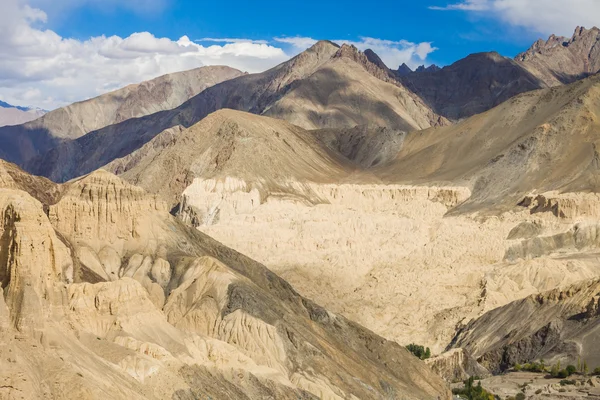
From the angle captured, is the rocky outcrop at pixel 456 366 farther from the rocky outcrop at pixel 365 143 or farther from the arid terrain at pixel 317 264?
the rocky outcrop at pixel 365 143

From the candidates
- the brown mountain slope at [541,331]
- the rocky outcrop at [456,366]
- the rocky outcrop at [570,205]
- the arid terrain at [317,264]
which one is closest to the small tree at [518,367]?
the arid terrain at [317,264]

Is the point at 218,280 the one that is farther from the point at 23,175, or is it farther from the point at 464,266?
the point at 464,266

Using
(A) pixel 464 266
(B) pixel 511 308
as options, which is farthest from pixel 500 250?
(B) pixel 511 308

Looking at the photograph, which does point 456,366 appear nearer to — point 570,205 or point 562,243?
point 562,243

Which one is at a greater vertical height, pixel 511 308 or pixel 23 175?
pixel 23 175

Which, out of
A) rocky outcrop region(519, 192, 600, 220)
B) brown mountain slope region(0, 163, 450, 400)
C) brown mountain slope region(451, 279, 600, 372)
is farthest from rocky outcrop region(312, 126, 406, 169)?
brown mountain slope region(0, 163, 450, 400)

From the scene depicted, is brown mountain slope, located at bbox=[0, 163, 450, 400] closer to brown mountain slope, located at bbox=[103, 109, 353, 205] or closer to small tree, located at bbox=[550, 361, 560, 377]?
small tree, located at bbox=[550, 361, 560, 377]

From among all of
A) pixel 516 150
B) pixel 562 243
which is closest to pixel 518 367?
pixel 562 243
